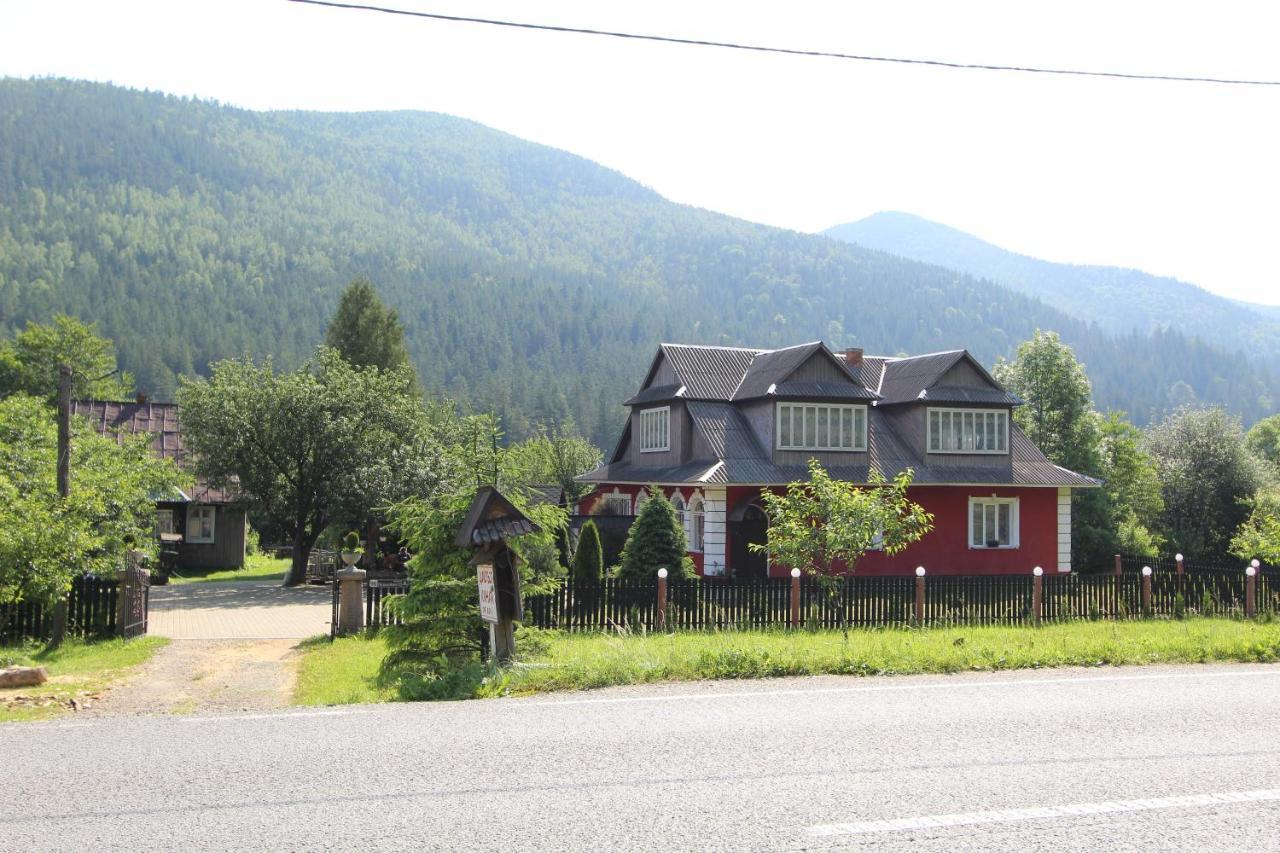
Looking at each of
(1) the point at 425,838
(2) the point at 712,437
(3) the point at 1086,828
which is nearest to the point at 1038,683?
(3) the point at 1086,828

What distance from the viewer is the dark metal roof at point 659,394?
33.5 metres

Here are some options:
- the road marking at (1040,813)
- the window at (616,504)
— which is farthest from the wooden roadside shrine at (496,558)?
the window at (616,504)

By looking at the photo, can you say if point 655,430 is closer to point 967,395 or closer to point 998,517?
point 967,395

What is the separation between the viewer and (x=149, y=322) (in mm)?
149625

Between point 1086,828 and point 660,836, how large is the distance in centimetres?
252

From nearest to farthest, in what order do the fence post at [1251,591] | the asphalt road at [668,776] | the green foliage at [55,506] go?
the asphalt road at [668,776], the green foliage at [55,506], the fence post at [1251,591]

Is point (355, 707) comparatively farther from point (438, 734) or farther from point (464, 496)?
point (464, 496)

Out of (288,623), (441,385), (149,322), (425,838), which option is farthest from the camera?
(441,385)

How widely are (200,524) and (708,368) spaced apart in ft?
66.6

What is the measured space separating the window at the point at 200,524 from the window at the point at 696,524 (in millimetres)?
19528

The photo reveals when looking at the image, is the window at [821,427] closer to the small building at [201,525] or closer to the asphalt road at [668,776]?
the small building at [201,525]

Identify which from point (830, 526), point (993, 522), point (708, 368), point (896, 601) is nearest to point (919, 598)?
point (896, 601)

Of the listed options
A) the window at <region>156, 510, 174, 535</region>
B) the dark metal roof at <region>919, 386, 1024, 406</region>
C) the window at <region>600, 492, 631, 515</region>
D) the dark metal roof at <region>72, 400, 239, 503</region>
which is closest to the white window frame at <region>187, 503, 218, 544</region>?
the window at <region>156, 510, 174, 535</region>

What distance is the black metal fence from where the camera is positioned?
18.9m
